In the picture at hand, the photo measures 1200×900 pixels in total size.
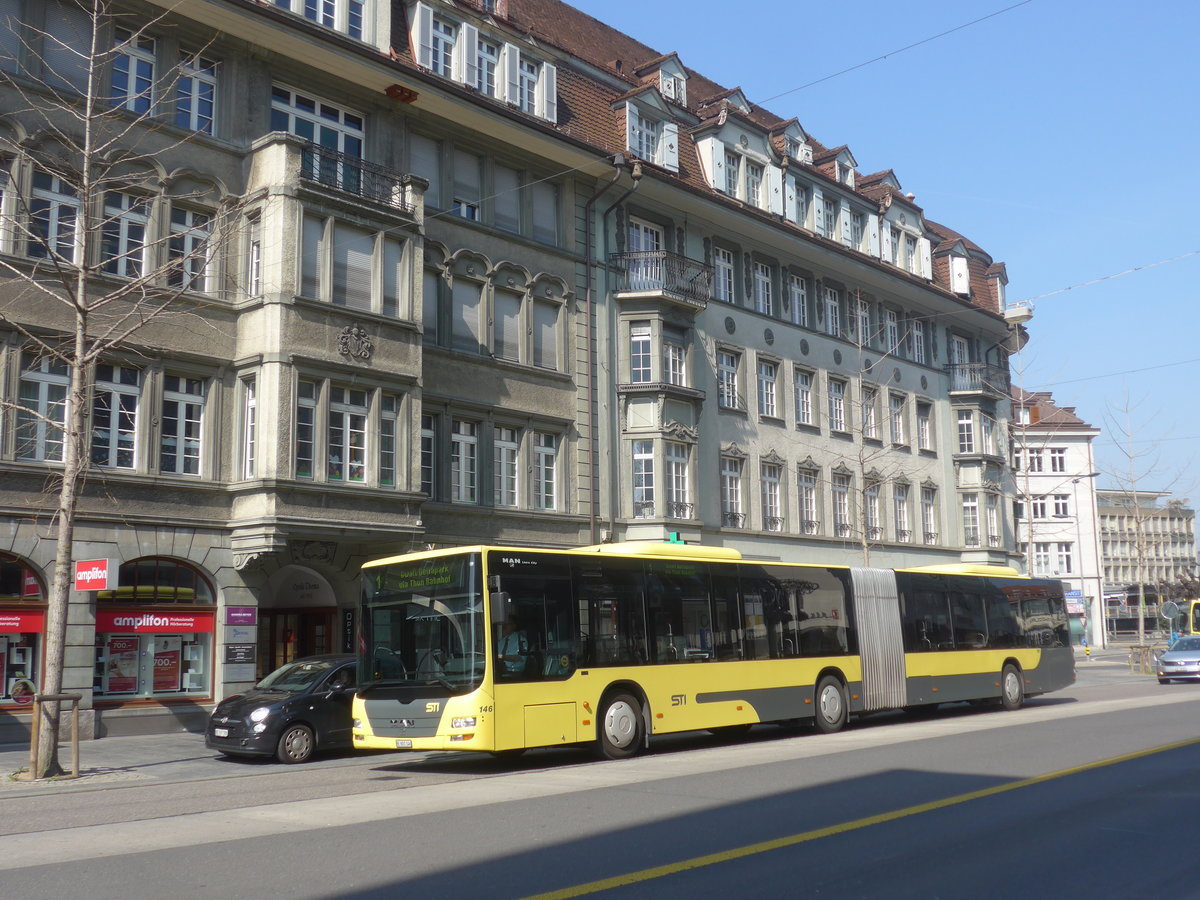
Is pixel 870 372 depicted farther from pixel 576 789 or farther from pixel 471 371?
pixel 576 789

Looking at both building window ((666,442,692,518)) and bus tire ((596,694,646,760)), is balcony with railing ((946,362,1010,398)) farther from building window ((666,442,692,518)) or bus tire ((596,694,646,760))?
bus tire ((596,694,646,760))

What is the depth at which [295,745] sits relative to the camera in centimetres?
1748

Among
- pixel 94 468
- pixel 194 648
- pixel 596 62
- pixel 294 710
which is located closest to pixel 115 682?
pixel 194 648

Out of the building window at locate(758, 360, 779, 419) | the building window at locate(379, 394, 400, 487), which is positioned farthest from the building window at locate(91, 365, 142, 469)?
the building window at locate(758, 360, 779, 419)

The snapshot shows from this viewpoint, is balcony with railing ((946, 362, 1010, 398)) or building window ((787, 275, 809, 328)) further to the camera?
balcony with railing ((946, 362, 1010, 398))

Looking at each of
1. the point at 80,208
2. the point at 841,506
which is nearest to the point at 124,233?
the point at 80,208

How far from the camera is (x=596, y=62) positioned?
112ft

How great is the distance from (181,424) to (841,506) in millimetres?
23908

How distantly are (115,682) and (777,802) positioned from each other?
47.5ft

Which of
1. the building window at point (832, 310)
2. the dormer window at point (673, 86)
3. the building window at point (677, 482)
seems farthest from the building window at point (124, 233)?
the building window at point (832, 310)

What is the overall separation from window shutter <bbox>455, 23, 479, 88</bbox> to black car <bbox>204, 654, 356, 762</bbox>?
1486 centimetres

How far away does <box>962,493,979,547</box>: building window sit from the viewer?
45.6m

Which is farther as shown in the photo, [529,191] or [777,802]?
[529,191]

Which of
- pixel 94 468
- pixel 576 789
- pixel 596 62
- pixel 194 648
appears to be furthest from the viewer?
pixel 596 62
